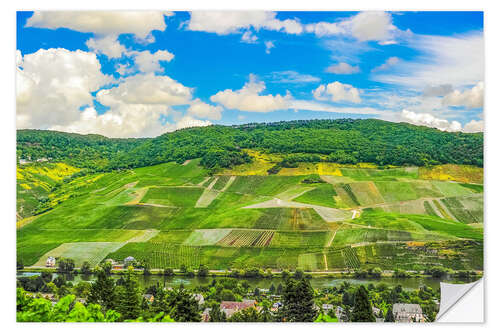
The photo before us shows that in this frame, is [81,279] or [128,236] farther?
[128,236]

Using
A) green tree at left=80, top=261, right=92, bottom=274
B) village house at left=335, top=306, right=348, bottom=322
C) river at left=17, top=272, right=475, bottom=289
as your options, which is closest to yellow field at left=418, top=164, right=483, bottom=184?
river at left=17, top=272, right=475, bottom=289

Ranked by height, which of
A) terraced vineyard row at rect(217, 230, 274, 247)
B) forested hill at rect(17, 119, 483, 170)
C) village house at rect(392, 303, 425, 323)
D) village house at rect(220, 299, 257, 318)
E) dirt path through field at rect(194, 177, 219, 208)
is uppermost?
forested hill at rect(17, 119, 483, 170)

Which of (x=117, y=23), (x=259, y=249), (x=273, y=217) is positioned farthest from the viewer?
(x=273, y=217)

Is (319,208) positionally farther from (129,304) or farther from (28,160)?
(28,160)

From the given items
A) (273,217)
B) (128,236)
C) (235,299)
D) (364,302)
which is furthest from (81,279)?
(364,302)

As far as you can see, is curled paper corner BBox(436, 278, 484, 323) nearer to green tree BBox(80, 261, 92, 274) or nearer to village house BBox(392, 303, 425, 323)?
village house BBox(392, 303, 425, 323)

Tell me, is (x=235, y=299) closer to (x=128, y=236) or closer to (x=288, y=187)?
(x=128, y=236)

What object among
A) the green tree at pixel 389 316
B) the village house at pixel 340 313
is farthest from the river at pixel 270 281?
the green tree at pixel 389 316
